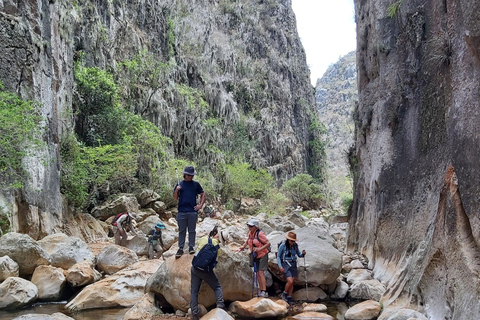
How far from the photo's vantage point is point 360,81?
45.9 feet

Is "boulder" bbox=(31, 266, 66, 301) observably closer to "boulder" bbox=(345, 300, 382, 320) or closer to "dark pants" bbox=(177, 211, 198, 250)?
"dark pants" bbox=(177, 211, 198, 250)

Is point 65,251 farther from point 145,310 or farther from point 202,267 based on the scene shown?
point 202,267

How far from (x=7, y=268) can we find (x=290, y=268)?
6.21 m

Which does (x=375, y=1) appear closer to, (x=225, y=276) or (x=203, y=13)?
(x=225, y=276)

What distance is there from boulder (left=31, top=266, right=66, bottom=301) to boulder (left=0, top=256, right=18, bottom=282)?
42 centimetres

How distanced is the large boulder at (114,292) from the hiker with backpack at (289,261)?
3.14 m

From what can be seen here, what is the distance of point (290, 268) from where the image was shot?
27.2 feet

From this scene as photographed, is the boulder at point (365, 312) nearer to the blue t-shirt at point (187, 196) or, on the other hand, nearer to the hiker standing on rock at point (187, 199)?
the hiker standing on rock at point (187, 199)

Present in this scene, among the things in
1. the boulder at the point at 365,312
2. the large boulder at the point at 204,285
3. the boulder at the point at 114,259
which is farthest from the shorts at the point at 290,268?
the boulder at the point at 114,259

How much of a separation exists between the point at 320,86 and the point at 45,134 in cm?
12547

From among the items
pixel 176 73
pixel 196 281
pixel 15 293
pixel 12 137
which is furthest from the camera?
pixel 176 73

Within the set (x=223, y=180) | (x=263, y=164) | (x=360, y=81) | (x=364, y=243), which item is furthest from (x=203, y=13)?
(x=364, y=243)

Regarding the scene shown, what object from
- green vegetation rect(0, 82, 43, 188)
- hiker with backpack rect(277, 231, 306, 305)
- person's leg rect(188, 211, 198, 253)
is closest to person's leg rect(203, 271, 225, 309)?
person's leg rect(188, 211, 198, 253)

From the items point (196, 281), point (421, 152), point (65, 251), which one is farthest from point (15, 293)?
point (421, 152)
